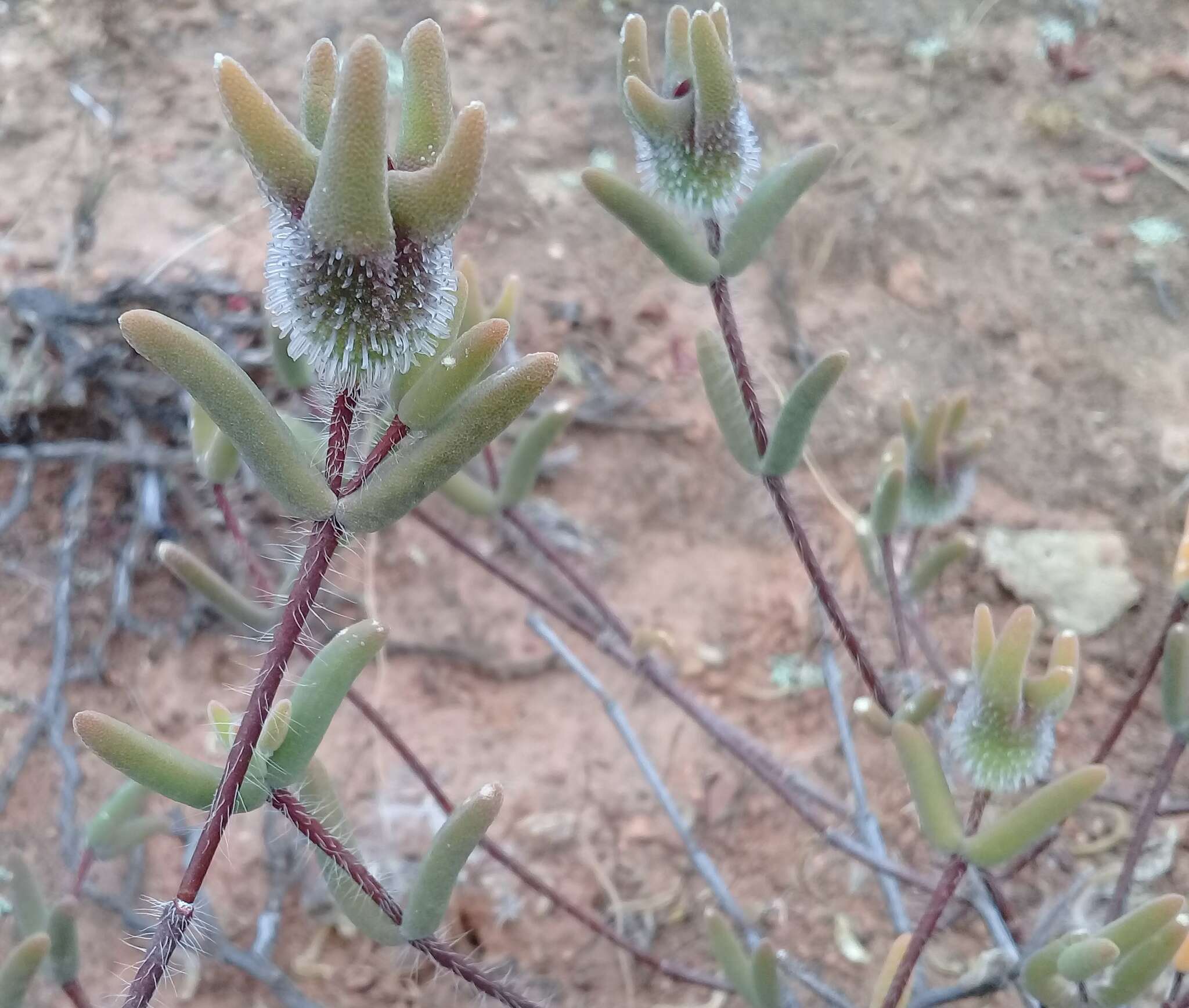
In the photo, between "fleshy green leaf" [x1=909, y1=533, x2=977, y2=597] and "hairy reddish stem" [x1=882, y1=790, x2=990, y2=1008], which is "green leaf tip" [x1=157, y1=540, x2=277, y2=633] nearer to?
"hairy reddish stem" [x1=882, y1=790, x2=990, y2=1008]

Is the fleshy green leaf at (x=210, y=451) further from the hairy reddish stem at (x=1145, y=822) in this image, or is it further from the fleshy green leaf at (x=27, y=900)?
the hairy reddish stem at (x=1145, y=822)

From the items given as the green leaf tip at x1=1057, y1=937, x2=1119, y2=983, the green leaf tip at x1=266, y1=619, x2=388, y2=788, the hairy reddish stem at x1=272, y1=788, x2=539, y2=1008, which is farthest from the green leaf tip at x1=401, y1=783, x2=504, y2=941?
the green leaf tip at x1=1057, y1=937, x2=1119, y2=983

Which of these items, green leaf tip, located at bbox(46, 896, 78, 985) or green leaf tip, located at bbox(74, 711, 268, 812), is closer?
green leaf tip, located at bbox(74, 711, 268, 812)

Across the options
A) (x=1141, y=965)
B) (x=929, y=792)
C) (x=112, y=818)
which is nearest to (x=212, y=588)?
(x=112, y=818)

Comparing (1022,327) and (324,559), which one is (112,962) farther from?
(1022,327)

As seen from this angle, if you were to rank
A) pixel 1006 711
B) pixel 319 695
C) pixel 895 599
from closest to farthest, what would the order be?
1. pixel 319 695
2. pixel 1006 711
3. pixel 895 599

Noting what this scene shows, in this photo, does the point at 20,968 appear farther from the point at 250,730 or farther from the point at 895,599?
the point at 895,599
